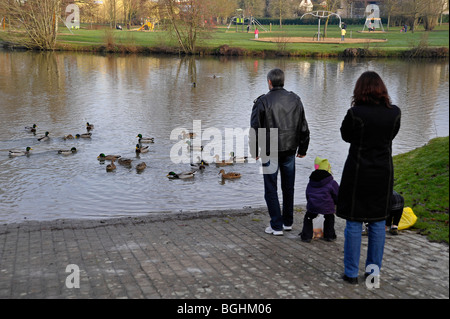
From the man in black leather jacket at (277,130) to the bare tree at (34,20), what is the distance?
44.1m

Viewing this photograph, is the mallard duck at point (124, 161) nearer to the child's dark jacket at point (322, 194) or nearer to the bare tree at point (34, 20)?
the child's dark jacket at point (322, 194)

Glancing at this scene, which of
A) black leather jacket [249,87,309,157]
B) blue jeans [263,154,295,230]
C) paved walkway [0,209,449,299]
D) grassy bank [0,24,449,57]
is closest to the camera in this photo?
paved walkway [0,209,449,299]

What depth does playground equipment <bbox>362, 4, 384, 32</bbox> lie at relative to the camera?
2699 inches

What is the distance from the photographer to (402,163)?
985 cm

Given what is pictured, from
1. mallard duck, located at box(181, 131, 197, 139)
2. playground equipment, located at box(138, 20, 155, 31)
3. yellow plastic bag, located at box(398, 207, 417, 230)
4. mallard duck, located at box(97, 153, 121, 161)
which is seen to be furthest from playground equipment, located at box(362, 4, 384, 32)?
yellow plastic bag, located at box(398, 207, 417, 230)

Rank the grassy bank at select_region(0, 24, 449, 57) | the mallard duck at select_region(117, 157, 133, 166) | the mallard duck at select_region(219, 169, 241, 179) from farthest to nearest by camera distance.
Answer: the grassy bank at select_region(0, 24, 449, 57), the mallard duck at select_region(117, 157, 133, 166), the mallard duck at select_region(219, 169, 241, 179)

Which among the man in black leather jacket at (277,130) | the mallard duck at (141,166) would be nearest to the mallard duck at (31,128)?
the mallard duck at (141,166)

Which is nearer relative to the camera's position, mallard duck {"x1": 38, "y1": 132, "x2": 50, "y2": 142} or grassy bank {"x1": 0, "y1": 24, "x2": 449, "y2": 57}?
mallard duck {"x1": 38, "y1": 132, "x2": 50, "y2": 142}

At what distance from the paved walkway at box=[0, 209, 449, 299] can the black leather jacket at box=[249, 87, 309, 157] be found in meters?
1.23

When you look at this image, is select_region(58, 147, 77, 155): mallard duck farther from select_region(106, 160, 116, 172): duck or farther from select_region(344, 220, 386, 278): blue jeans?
select_region(344, 220, 386, 278): blue jeans

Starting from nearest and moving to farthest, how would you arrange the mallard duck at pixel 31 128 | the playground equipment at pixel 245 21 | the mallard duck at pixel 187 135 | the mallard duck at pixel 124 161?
the mallard duck at pixel 124 161
the mallard duck at pixel 187 135
the mallard duck at pixel 31 128
the playground equipment at pixel 245 21

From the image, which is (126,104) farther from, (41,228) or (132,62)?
(132,62)

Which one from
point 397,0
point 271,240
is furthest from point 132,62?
point 397,0

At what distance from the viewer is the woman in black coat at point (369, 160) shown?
473 centimetres
